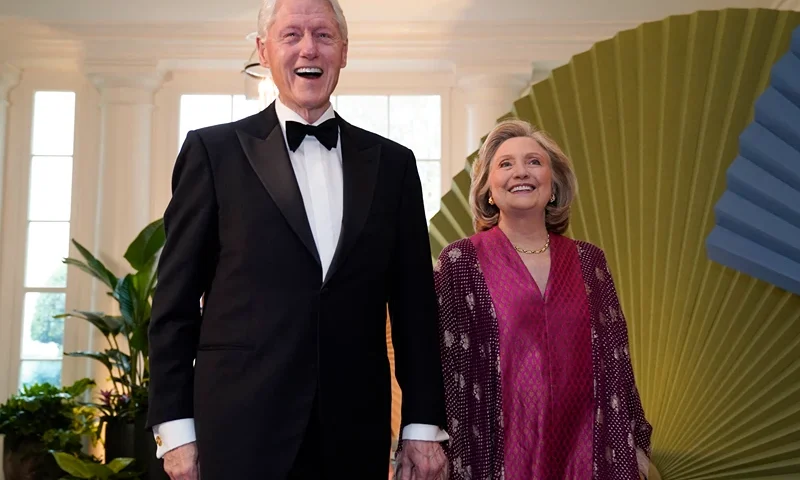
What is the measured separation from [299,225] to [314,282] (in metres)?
0.09

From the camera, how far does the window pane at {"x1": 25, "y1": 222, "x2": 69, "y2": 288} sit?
4934 millimetres

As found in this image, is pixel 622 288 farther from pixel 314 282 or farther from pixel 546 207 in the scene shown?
pixel 314 282

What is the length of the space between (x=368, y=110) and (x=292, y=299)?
12.4ft

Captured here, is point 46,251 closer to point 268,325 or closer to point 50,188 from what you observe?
point 50,188

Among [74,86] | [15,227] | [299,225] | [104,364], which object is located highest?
[74,86]

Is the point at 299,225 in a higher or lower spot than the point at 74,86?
lower

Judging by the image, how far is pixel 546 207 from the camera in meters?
1.90

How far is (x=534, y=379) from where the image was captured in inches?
66.4

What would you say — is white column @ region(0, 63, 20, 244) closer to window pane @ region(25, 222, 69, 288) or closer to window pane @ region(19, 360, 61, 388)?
window pane @ region(25, 222, 69, 288)

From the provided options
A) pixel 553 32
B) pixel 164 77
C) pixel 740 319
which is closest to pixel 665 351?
pixel 740 319

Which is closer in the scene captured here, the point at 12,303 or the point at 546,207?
the point at 546,207

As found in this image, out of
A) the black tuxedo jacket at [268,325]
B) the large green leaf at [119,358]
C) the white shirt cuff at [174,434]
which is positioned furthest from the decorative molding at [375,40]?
the white shirt cuff at [174,434]

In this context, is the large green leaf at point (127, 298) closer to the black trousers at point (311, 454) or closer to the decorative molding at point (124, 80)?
the decorative molding at point (124, 80)

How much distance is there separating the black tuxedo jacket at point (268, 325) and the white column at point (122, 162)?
3544 mm
